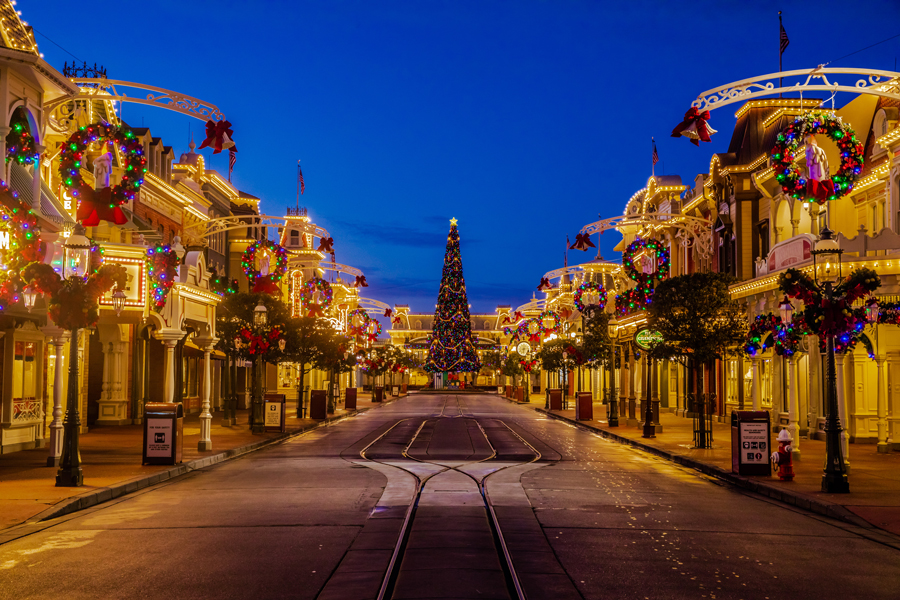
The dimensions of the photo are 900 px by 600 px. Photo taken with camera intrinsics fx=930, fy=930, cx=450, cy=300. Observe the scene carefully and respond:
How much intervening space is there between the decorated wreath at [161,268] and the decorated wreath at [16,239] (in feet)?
16.2

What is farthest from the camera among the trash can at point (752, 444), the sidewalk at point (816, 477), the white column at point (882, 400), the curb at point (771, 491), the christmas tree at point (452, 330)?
the christmas tree at point (452, 330)

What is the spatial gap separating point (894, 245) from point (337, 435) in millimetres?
18624

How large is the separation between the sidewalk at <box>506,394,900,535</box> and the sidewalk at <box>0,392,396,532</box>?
11.0 m

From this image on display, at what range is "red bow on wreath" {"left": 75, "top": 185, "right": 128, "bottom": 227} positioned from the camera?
1684cm

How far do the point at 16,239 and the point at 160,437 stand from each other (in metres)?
5.67

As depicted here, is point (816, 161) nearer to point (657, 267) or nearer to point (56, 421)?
point (56, 421)

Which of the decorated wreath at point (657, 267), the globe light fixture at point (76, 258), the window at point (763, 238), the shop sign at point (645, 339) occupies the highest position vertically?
the window at point (763, 238)

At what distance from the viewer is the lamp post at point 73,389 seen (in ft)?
50.8

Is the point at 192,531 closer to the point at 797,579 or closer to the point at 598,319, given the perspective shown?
the point at 797,579

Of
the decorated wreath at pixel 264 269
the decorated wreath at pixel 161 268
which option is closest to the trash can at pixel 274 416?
the decorated wreath at pixel 264 269

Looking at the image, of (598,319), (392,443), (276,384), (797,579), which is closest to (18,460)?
(392,443)

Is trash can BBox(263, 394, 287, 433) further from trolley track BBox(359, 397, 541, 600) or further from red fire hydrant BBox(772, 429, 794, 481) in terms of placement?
red fire hydrant BBox(772, 429, 794, 481)

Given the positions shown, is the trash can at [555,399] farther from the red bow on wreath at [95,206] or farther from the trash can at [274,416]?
the red bow on wreath at [95,206]

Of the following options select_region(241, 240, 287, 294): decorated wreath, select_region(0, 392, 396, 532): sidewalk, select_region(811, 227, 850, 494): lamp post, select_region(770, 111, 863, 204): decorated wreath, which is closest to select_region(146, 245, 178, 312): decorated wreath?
select_region(0, 392, 396, 532): sidewalk
